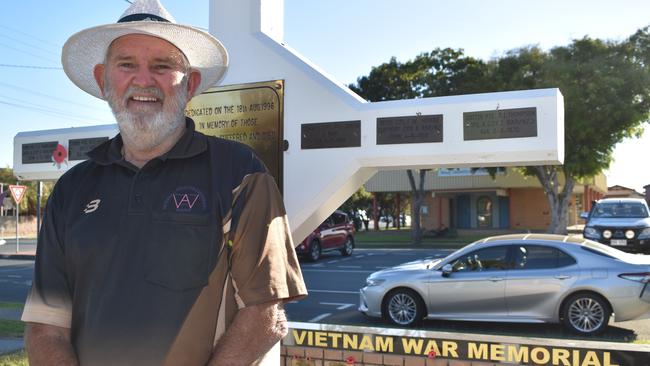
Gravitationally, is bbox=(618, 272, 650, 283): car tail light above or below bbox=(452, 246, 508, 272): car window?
below

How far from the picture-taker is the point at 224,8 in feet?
13.2

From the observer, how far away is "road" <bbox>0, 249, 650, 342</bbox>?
Result: 857 centimetres

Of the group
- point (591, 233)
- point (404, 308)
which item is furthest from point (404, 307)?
point (591, 233)

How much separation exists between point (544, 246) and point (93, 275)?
7.93 metres

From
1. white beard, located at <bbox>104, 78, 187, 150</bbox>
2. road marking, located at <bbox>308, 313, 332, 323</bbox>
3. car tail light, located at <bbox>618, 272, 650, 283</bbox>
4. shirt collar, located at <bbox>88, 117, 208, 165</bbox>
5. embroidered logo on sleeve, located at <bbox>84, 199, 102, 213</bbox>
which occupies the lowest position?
road marking, located at <bbox>308, 313, 332, 323</bbox>

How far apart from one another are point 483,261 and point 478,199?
3006 cm

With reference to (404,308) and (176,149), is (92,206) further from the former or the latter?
(404,308)

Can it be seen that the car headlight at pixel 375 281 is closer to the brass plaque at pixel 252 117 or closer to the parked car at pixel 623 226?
the brass plaque at pixel 252 117

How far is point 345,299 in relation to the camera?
11.8 metres

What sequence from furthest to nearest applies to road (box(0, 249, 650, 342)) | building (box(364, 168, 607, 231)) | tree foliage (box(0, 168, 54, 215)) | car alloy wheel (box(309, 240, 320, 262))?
tree foliage (box(0, 168, 54, 215))
building (box(364, 168, 607, 231))
car alloy wheel (box(309, 240, 320, 262))
road (box(0, 249, 650, 342))

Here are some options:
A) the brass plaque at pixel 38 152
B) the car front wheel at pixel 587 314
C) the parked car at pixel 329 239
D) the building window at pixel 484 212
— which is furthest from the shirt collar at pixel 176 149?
the building window at pixel 484 212

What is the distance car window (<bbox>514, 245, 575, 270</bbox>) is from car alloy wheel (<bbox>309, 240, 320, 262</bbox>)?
10.9 meters

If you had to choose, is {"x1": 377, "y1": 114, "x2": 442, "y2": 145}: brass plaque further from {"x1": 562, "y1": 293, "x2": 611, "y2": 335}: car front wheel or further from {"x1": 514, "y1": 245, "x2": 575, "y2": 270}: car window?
{"x1": 562, "y1": 293, "x2": 611, "y2": 335}: car front wheel

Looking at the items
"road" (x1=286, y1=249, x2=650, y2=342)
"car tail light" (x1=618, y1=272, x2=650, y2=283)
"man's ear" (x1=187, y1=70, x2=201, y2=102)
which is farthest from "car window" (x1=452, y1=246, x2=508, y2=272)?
"man's ear" (x1=187, y1=70, x2=201, y2=102)
